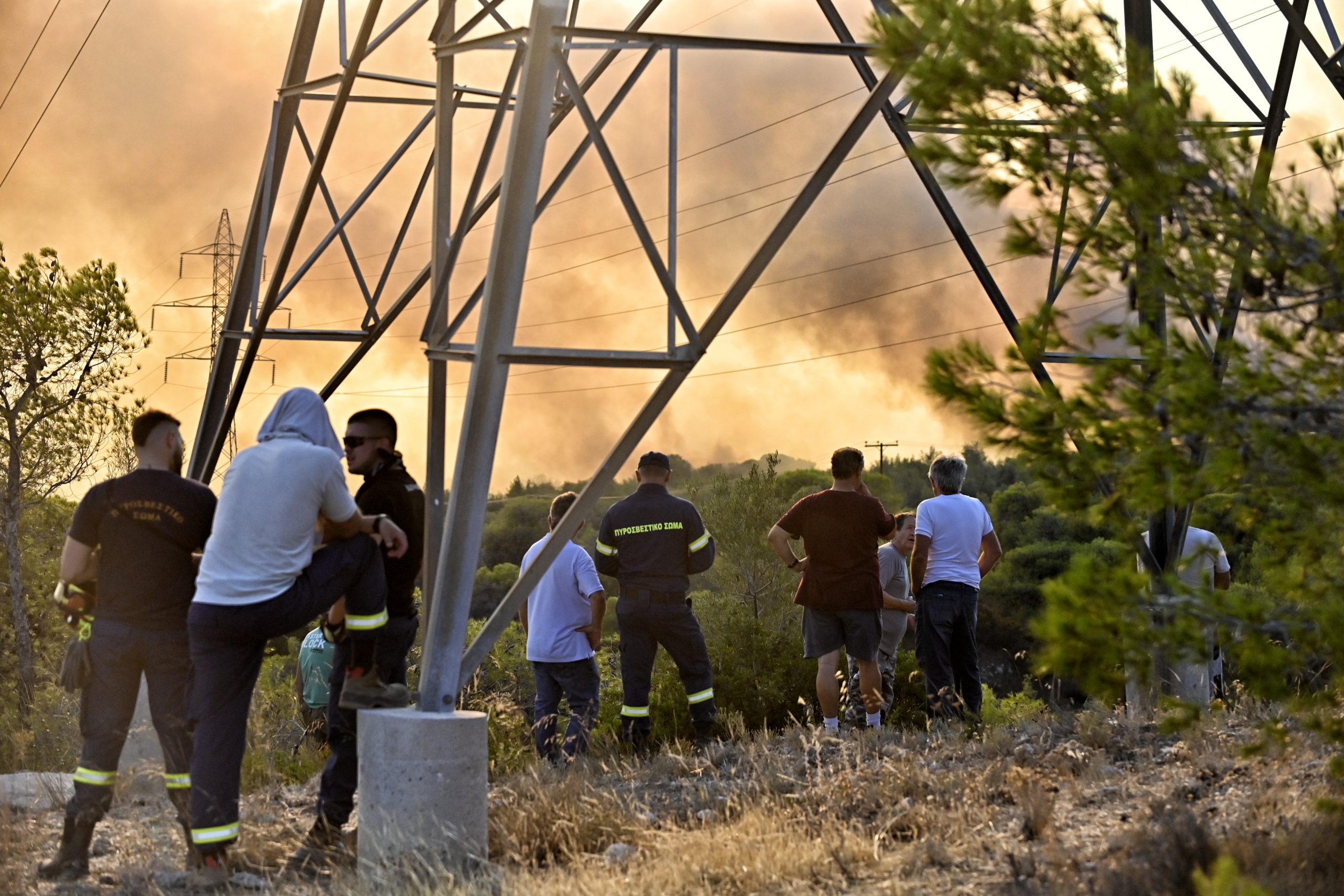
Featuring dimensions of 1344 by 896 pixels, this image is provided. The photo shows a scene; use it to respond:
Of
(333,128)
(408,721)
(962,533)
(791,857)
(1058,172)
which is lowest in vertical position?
(791,857)

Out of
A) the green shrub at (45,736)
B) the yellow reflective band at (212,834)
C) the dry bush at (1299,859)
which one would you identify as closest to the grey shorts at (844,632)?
the dry bush at (1299,859)

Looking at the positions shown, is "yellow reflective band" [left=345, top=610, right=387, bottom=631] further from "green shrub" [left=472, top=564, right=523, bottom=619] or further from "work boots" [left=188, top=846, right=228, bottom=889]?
"green shrub" [left=472, top=564, right=523, bottom=619]

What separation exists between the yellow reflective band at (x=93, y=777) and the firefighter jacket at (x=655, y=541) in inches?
132

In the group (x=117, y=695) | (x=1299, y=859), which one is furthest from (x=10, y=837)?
(x=1299, y=859)

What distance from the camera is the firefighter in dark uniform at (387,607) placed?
17.8 feet

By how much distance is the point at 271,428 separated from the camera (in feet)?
16.6

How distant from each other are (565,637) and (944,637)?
2402mm

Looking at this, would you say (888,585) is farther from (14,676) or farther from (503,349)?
(14,676)

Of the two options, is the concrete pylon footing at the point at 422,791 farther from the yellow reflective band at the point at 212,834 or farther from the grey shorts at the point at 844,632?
the grey shorts at the point at 844,632

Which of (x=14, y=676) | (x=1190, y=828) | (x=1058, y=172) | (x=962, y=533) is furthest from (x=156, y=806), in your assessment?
(x=14, y=676)

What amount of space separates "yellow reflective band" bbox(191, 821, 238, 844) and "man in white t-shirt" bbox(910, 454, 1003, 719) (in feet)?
14.2

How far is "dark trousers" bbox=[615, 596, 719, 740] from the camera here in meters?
7.94

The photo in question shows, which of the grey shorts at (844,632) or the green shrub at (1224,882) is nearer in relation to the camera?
the green shrub at (1224,882)

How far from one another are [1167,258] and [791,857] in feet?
8.01
